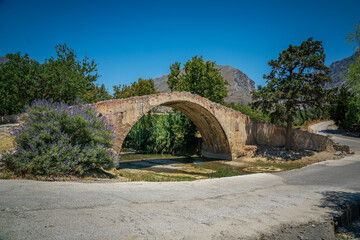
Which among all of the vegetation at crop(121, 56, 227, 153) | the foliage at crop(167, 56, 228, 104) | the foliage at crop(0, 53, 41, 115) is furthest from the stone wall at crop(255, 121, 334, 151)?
the foliage at crop(0, 53, 41, 115)

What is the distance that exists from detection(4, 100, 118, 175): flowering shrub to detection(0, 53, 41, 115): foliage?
8592 mm

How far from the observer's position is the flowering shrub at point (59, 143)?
19.2 feet

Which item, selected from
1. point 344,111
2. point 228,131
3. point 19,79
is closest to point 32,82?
point 19,79

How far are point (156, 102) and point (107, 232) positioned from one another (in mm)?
11195

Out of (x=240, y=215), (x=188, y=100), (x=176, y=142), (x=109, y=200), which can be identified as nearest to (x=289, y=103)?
(x=188, y=100)

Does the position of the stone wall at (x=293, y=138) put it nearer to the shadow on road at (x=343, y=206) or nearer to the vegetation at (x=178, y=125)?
the vegetation at (x=178, y=125)

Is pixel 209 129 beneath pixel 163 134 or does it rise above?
above

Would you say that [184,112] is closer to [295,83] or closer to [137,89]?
[295,83]

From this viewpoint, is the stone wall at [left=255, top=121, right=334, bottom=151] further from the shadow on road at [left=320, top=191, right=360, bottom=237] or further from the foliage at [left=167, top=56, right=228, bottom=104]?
the shadow on road at [left=320, top=191, right=360, bottom=237]

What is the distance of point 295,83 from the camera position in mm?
15758

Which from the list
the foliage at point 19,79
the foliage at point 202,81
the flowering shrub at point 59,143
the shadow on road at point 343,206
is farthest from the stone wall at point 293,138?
the foliage at point 19,79

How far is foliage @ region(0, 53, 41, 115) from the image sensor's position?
1397 centimetres

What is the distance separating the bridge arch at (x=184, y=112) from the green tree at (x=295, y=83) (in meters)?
3.43

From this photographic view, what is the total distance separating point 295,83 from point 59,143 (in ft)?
49.2
